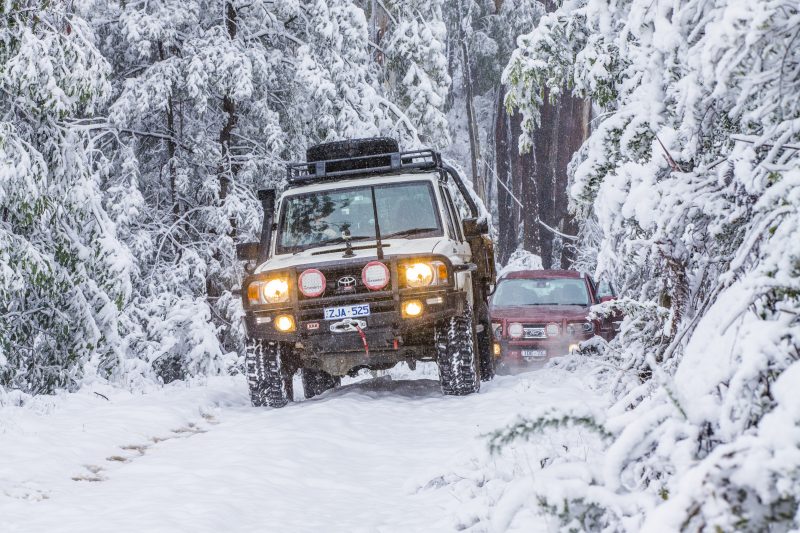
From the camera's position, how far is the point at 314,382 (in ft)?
36.6

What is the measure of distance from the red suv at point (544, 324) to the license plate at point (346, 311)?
385cm

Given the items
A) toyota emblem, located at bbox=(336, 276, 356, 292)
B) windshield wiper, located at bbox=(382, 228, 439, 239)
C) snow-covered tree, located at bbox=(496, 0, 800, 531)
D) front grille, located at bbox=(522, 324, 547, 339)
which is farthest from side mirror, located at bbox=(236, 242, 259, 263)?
snow-covered tree, located at bbox=(496, 0, 800, 531)

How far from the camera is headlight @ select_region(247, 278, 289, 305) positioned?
892 centimetres

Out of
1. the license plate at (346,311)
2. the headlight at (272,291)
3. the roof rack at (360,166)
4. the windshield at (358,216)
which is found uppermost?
the roof rack at (360,166)

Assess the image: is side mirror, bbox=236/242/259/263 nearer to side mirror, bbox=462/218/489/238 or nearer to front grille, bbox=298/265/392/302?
front grille, bbox=298/265/392/302

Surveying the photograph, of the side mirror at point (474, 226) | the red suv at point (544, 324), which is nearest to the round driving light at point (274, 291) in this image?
the side mirror at point (474, 226)

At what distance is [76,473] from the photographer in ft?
19.9

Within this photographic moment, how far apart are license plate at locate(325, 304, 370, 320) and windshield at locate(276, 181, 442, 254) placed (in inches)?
39.9

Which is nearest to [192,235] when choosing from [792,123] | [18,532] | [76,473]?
[76,473]

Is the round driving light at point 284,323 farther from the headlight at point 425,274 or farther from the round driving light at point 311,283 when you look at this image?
the headlight at point 425,274

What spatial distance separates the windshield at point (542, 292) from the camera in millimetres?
13195

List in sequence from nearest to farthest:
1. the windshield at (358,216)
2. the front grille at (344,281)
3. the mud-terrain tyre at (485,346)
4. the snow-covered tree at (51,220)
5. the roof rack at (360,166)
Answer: the front grille at (344,281)
the windshield at (358,216)
the roof rack at (360,166)
the snow-covered tree at (51,220)
the mud-terrain tyre at (485,346)

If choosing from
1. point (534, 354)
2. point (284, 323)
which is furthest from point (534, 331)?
point (284, 323)

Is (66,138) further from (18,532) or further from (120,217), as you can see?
(18,532)
